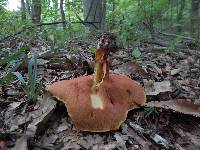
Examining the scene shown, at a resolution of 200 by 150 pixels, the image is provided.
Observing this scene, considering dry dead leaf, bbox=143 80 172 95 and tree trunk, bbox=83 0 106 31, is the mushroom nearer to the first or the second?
dry dead leaf, bbox=143 80 172 95

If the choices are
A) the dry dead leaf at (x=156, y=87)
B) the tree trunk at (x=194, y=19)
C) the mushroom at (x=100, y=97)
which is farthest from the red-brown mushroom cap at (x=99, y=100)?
the tree trunk at (x=194, y=19)

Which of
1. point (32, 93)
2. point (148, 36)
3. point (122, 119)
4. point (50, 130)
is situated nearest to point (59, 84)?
point (32, 93)

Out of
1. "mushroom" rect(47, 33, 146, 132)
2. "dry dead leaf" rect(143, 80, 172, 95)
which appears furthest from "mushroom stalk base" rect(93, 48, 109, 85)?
"dry dead leaf" rect(143, 80, 172, 95)

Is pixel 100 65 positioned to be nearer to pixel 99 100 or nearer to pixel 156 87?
pixel 99 100

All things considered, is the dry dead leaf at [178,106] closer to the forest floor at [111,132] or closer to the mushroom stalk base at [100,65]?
the forest floor at [111,132]

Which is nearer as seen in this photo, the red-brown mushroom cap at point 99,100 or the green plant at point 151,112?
the red-brown mushroom cap at point 99,100

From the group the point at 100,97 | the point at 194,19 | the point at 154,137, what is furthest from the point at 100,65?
the point at 194,19

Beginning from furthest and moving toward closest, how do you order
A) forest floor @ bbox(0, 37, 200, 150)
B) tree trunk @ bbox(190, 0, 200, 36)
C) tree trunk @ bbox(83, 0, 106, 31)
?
tree trunk @ bbox(190, 0, 200, 36) < tree trunk @ bbox(83, 0, 106, 31) < forest floor @ bbox(0, 37, 200, 150)
